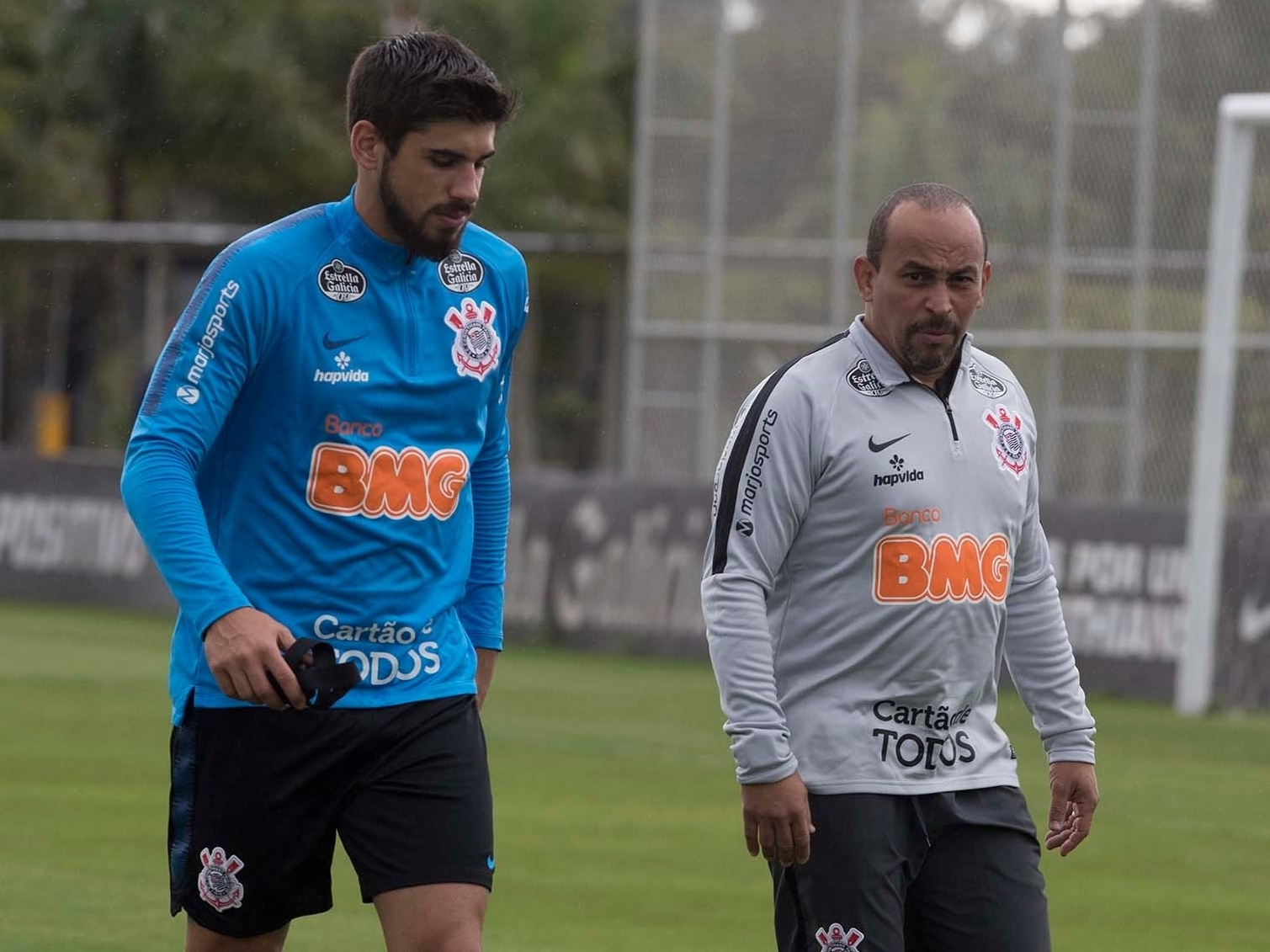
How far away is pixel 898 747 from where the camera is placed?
194 inches

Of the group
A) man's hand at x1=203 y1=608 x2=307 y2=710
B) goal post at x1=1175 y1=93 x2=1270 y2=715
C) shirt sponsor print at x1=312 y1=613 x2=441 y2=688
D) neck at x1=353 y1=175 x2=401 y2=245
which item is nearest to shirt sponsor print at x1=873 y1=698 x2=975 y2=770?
shirt sponsor print at x1=312 y1=613 x2=441 y2=688

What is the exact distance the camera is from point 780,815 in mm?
4754

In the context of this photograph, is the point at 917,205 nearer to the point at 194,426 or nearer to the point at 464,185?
the point at 464,185

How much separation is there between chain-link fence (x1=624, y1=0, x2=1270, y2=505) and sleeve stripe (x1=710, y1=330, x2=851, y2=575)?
15.3 m

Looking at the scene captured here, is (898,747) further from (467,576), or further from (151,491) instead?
(151,491)

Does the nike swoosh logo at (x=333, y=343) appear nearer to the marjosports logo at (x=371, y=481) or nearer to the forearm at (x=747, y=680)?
the marjosports logo at (x=371, y=481)

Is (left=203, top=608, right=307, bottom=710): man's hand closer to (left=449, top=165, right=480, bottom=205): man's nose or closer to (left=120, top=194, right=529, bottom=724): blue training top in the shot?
(left=120, top=194, right=529, bottom=724): blue training top

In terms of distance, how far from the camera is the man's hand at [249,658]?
4.60 meters

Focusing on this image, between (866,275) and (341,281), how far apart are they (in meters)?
1.05

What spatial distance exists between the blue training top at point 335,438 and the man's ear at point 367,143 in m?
0.13

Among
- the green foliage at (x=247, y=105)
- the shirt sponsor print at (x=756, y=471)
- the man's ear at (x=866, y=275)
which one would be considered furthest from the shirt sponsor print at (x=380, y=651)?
the green foliage at (x=247, y=105)

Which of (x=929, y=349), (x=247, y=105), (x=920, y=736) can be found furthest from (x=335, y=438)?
(x=247, y=105)

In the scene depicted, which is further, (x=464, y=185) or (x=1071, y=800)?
(x=1071, y=800)

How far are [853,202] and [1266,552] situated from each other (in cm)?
837
